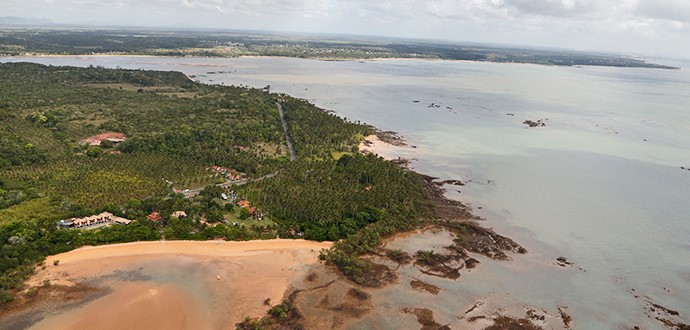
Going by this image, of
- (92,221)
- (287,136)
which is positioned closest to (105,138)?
Answer: (287,136)

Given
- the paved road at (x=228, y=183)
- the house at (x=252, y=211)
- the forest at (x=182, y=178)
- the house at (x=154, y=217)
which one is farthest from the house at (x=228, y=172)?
the house at (x=154, y=217)

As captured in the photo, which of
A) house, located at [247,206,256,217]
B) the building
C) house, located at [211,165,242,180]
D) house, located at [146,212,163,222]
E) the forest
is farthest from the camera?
house, located at [211,165,242,180]

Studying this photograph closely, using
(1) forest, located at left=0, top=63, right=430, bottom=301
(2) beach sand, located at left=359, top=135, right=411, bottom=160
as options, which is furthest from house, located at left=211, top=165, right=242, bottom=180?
(2) beach sand, located at left=359, top=135, right=411, bottom=160

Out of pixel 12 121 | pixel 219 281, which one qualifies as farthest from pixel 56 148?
pixel 219 281

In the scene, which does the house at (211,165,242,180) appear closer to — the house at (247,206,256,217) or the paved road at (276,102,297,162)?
the paved road at (276,102,297,162)

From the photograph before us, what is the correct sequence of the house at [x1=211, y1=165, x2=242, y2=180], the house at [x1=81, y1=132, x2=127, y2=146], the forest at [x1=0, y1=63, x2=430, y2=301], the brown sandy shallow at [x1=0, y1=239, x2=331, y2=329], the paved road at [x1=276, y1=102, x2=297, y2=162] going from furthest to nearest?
the paved road at [x1=276, y1=102, x2=297, y2=162], the house at [x1=81, y1=132, x2=127, y2=146], the house at [x1=211, y1=165, x2=242, y2=180], the forest at [x1=0, y1=63, x2=430, y2=301], the brown sandy shallow at [x1=0, y1=239, x2=331, y2=329]

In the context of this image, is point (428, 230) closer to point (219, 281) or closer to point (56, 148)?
point (219, 281)

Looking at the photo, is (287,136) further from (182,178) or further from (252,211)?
(252,211)
